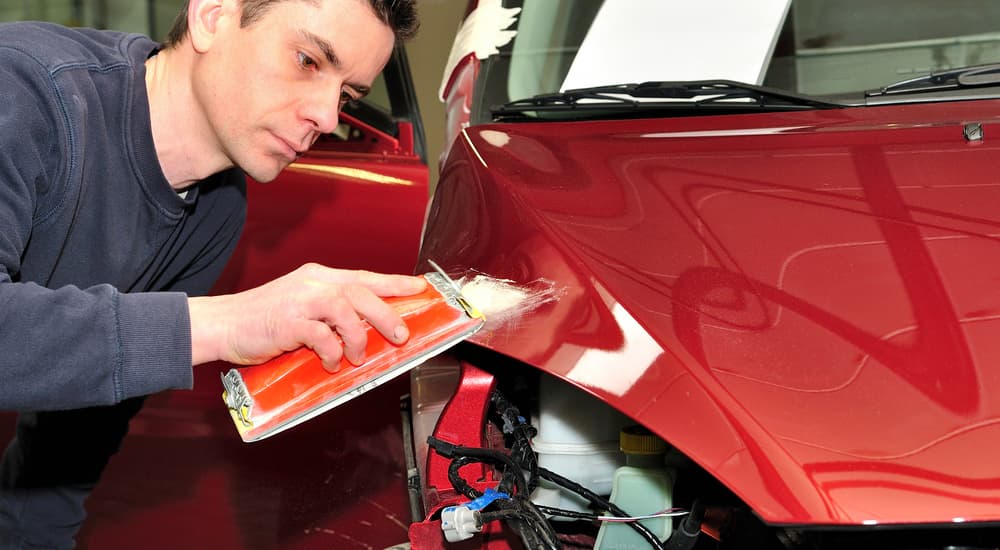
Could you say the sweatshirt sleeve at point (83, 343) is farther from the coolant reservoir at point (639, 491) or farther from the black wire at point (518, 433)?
the coolant reservoir at point (639, 491)

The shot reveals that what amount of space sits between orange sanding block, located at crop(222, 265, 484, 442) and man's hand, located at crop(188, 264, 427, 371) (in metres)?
0.02

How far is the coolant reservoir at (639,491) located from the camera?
130 cm

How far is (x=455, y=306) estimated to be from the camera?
1.21 m

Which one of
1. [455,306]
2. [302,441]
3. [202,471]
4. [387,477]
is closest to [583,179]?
[455,306]

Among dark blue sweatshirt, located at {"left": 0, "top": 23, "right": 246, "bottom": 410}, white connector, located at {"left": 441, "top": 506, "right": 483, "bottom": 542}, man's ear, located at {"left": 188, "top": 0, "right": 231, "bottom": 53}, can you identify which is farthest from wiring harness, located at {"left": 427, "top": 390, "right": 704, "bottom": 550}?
man's ear, located at {"left": 188, "top": 0, "right": 231, "bottom": 53}

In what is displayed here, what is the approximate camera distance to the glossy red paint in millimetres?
920

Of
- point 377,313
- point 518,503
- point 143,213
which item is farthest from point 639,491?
point 143,213

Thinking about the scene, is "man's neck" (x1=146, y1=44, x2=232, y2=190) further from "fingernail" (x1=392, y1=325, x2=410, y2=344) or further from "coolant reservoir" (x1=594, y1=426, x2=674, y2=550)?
"coolant reservoir" (x1=594, y1=426, x2=674, y2=550)

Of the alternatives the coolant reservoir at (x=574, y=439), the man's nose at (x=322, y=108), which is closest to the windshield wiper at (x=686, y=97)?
the man's nose at (x=322, y=108)

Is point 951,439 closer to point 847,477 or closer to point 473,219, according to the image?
point 847,477

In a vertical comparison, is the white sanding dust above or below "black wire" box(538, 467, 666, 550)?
Result: above

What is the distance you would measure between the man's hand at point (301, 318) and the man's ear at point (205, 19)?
513mm

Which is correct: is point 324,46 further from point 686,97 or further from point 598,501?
point 598,501

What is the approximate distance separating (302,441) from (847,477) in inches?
70.0
